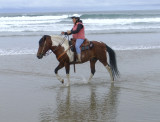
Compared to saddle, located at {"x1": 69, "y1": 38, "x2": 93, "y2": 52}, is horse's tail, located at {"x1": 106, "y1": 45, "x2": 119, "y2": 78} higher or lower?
lower

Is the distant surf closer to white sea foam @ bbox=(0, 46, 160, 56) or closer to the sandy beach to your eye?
white sea foam @ bbox=(0, 46, 160, 56)

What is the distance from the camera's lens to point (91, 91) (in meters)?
8.32

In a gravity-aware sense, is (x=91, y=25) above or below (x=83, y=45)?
below

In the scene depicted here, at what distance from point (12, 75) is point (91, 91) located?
3223mm

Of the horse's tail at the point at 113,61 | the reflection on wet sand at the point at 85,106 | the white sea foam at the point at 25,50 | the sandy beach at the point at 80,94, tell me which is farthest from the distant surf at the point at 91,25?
the reflection on wet sand at the point at 85,106

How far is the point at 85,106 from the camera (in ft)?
22.6

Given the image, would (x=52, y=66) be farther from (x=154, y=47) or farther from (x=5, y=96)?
(x=154, y=47)

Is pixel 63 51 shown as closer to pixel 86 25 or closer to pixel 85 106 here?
pixel 85 106

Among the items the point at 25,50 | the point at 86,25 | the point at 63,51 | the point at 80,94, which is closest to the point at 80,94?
the point at 80,94

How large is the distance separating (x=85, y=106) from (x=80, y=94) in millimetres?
1142

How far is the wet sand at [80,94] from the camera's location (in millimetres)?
6191

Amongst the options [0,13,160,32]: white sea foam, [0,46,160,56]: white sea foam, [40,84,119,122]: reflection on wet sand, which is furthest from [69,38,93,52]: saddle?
[0,13,160,32]: white sea foam

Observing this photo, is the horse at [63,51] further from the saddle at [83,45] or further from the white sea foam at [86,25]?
the white sea foam at [86,25]

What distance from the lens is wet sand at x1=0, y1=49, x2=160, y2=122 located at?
244 inches
